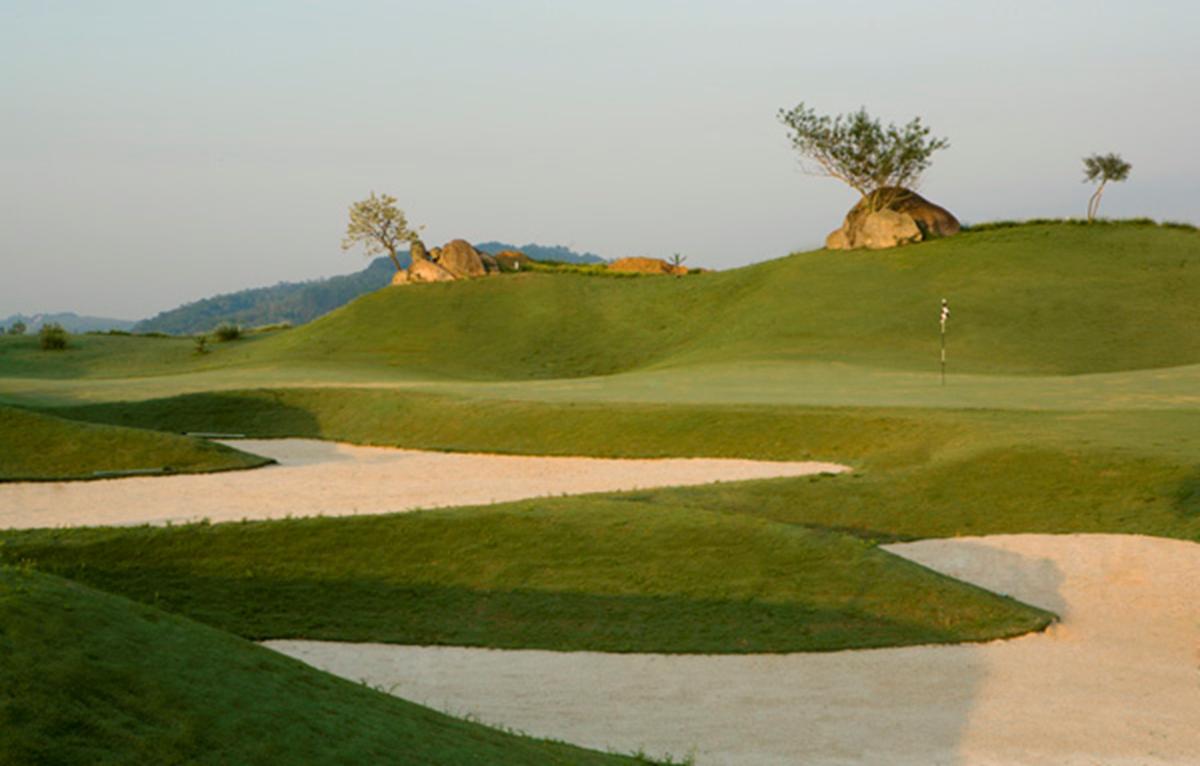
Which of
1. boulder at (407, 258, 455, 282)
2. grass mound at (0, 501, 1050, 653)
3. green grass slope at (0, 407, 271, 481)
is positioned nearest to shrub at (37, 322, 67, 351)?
boulder at (407, 258, 455, 282)

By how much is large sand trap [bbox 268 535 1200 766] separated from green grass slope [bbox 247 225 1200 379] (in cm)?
3767

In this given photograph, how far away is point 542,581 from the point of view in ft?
51.4

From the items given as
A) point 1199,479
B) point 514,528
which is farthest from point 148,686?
point 1199,479

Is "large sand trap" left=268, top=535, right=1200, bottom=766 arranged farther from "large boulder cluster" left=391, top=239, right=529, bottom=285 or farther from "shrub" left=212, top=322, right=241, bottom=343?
"large boulder cluster" left=391, top=239, right=529, bottom=285

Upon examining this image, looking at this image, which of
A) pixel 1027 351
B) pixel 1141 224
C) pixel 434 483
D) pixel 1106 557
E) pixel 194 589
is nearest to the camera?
pixel 194 589

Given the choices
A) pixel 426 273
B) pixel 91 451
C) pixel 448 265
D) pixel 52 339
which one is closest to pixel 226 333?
pixel 52 339

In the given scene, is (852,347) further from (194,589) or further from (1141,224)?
(194,589)

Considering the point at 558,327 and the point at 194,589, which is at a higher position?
the point at 558,327

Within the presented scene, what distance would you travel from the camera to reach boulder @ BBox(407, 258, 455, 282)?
82000mm

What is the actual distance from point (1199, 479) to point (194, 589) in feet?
55.7

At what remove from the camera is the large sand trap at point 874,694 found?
10.6m

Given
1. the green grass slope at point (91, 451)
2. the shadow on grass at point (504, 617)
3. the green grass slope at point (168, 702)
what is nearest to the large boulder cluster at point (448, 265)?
the green grass slope at point (91, 451)

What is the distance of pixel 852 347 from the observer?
5650 cm

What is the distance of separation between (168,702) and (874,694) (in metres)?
8.17
